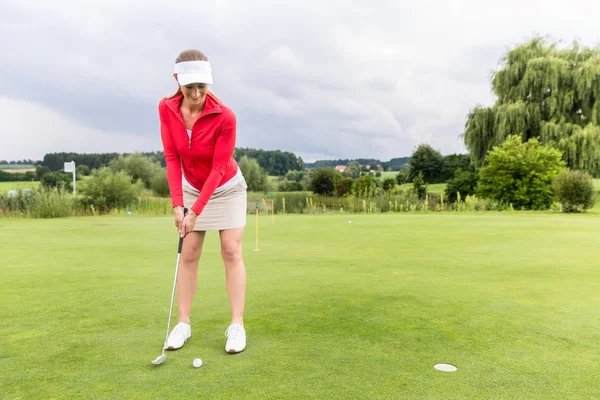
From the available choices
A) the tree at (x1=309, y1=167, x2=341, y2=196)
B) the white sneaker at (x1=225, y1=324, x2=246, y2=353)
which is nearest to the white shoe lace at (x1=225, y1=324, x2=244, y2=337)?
the white sneaker at (x1=225, y1=324, x2=246, y2=353)

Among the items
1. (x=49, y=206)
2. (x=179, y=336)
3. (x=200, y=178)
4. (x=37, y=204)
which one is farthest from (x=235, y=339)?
(x=37, y=204)

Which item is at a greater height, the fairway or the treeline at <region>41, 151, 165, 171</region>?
the treeline at <region>41, 151, 165, 171</region>

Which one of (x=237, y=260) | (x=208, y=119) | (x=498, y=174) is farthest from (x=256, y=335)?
(x=498, y=174)

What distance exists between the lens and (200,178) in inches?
124

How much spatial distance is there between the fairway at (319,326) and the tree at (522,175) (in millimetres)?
12988

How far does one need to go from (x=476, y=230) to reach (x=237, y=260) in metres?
7.72

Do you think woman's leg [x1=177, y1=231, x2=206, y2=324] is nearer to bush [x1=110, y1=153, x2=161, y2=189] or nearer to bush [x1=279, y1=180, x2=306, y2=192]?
bush [x1=110, y1=153, x2=161, y2=189]

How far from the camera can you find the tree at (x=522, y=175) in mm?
18750

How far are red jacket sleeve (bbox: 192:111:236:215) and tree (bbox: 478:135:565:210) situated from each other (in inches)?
716

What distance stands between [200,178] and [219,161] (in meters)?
0.26

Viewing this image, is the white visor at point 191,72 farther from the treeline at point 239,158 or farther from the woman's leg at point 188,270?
the treeline at point 239,158

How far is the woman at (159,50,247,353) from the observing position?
2.89 m

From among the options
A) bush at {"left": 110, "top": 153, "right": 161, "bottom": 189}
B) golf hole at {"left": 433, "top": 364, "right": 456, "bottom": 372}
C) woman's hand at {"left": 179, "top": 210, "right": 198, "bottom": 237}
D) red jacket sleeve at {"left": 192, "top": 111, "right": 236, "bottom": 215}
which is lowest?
golf hole at {"left": 433, "top": 364, "right": 456, "bottom": 372}

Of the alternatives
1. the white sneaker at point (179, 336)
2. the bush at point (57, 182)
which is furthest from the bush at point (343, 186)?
the white sneaker at point (179, 336)
